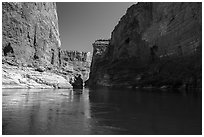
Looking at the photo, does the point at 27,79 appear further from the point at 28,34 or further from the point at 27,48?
the point at 28,34

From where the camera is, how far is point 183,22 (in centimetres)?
5206

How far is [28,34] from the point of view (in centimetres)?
5300

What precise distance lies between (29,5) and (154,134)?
54491 millimetres

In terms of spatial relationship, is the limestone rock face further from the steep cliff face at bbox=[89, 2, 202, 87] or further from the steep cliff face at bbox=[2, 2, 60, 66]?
the steep cliff face at bbox=[89, 2, 202, 87]

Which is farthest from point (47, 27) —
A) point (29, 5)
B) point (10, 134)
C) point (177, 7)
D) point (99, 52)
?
point (99, 52)

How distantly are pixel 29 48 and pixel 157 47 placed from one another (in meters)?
36.7

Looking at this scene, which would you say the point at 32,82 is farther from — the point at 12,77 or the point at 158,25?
the point at 158,25

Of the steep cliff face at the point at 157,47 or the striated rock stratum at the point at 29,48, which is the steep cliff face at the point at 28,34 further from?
the steep cliff face at the point at 157,47

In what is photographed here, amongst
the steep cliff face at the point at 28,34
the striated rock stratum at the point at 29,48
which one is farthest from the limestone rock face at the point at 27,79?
the steep cliff face at the point at 28,34

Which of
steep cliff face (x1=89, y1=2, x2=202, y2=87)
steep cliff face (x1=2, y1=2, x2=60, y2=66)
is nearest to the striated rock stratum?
steep cliff face (x1=2, y1=2, x2=60, y2=66)

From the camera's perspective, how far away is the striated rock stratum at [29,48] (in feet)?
140

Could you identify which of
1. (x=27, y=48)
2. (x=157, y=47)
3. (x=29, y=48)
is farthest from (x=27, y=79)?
(x=157, y=47)

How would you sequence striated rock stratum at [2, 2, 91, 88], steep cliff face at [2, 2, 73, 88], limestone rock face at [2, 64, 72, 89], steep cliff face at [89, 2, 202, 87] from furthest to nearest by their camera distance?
steep cliff face at [89, 2, 202, 87] → striated rock stratum at [2, 2, 91, 88] → steep cliff face at [2, 2, 73, 88] → limestone rock face at [2, 64, 72, 89]

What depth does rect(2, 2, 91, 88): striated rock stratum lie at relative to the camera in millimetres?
42612
